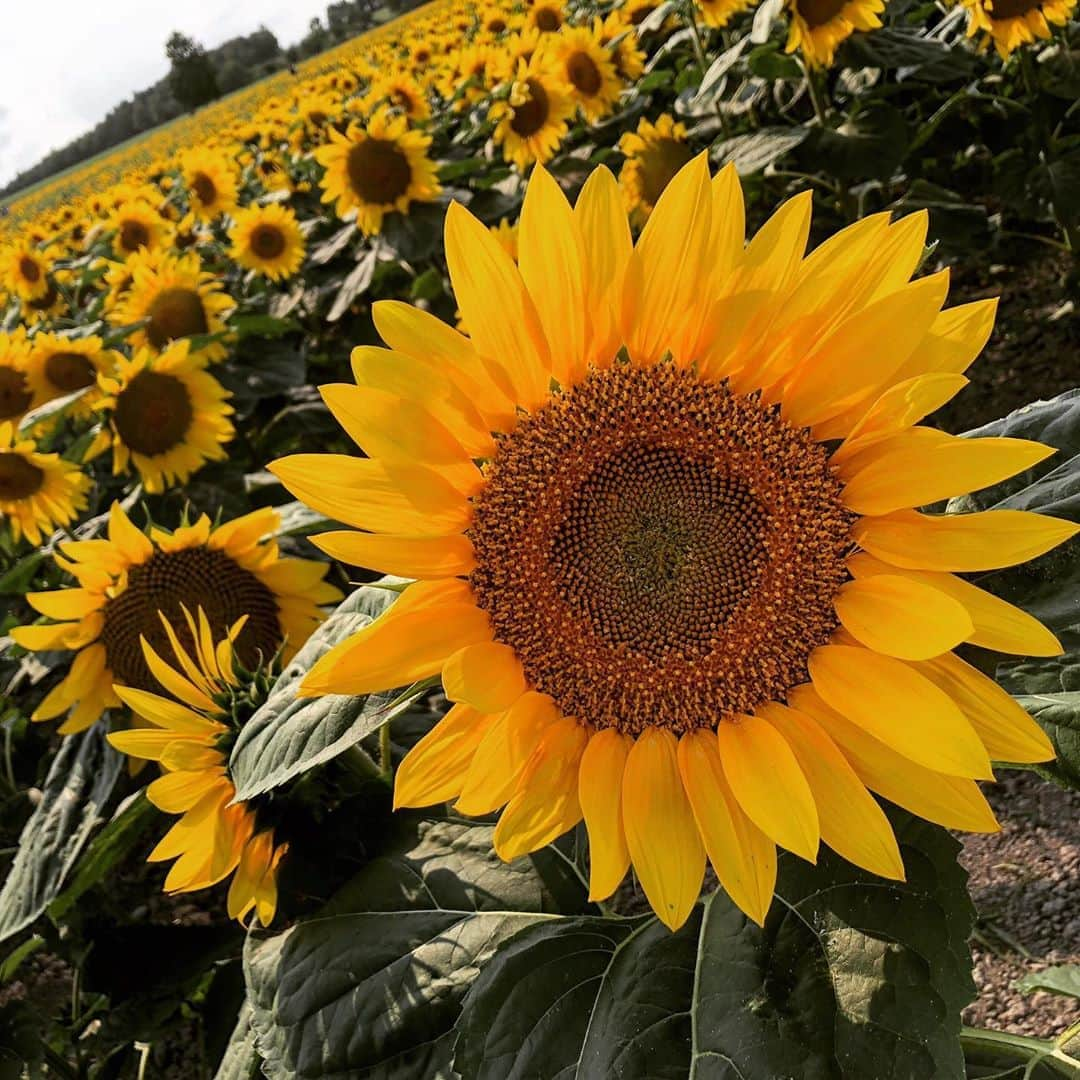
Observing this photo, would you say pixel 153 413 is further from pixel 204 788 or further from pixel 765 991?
pixel 765 991

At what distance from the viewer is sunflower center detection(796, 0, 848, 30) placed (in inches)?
121

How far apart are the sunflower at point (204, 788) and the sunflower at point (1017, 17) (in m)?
2.98

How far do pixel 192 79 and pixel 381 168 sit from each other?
1187 inches

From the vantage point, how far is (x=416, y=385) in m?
0.96

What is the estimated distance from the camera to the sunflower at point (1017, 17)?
3.05m

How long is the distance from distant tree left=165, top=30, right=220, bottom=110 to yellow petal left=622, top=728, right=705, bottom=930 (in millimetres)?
33803

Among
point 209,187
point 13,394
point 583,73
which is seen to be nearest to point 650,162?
point 583,73

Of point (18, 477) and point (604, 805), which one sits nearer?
point (604, 805)

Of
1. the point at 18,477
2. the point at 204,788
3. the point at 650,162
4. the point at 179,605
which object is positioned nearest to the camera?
the point at 204,788

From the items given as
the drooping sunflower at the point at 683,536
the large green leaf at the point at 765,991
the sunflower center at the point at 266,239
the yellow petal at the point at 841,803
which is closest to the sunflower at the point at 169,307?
the sunflower center at the point at 266,239

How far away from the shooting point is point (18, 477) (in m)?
2.86

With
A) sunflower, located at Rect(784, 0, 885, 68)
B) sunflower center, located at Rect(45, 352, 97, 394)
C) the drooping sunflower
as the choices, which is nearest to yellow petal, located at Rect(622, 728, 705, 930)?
the drooping sunflower

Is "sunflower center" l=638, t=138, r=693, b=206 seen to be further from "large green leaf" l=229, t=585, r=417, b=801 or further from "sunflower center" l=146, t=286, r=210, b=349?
"large green leaf" l=229, t=585, r=417, b=801

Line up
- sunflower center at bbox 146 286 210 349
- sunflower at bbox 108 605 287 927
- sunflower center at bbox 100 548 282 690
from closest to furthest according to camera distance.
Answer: sunflower at bbox 108 605 287 927, sunflower center at bbox 100 548 282 690, sunflower center at bbox 146 286 210 349
